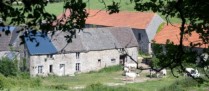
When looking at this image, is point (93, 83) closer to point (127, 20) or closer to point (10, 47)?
point (10, 47)

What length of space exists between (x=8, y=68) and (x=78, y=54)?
585cm

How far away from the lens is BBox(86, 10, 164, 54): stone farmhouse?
43.3 metres

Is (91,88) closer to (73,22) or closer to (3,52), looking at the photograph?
(3,52)

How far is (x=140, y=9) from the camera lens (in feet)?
17.4

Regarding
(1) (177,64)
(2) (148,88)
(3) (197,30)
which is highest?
(3) (197,30)

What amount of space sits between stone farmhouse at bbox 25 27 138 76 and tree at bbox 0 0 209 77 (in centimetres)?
2770

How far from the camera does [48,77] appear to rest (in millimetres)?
34188

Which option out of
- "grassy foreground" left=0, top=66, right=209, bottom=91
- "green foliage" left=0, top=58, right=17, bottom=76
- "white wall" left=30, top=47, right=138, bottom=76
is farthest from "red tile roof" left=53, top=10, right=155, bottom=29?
"green foliage" left=0, top=58, right=17, bottom=76

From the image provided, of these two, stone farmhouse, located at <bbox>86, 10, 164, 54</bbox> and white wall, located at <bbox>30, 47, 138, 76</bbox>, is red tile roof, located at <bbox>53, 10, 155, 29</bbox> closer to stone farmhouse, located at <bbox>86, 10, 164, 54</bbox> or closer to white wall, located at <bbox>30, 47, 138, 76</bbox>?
stone farmhouse, located at <bbox>86, 10, 164, 54</bbox>

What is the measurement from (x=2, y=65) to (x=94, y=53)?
749 cm

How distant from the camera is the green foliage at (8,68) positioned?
32.7m

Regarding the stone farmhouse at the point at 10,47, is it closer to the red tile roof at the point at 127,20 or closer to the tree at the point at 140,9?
the red tile roof at the point at 127,20

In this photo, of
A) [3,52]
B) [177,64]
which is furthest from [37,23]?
[3,52]

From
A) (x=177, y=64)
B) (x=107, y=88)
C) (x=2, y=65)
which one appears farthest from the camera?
(x=2, y=65)
